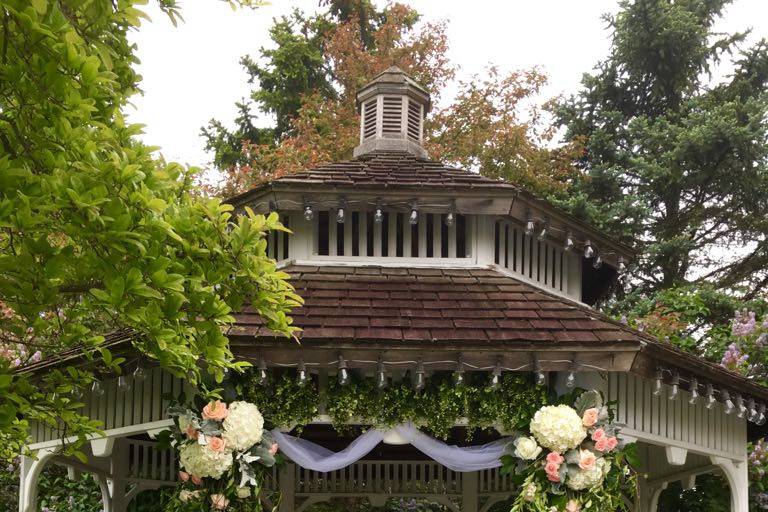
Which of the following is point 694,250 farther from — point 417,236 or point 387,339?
point 387,339

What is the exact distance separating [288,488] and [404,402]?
4.62 m

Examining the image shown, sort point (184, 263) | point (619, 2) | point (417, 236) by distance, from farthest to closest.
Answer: point (619, 2), point (417, 236), point (184, 263)

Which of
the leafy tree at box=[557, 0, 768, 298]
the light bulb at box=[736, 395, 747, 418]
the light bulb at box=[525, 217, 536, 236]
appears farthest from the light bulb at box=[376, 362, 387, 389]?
the leafy tree at box=[557, 0, 768, 298]

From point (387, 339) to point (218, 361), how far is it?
208cm

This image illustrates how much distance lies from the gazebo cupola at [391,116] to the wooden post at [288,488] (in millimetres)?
4113

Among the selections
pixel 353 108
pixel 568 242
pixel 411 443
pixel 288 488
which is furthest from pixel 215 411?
pixel 353 108

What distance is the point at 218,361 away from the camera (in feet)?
18.1

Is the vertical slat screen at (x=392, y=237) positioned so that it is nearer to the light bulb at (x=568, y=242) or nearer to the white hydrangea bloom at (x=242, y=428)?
the light bulb at (x=568, y=242)

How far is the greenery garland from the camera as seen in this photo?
7.75 meters

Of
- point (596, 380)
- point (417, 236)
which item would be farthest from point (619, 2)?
point (596, 380)

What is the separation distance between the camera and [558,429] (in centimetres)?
742

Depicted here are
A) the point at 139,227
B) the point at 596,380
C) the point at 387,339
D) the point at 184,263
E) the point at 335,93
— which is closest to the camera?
the point at 139,227

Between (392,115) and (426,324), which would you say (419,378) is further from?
(392,115)

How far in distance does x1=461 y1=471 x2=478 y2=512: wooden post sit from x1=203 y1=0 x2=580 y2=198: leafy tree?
802 cm
